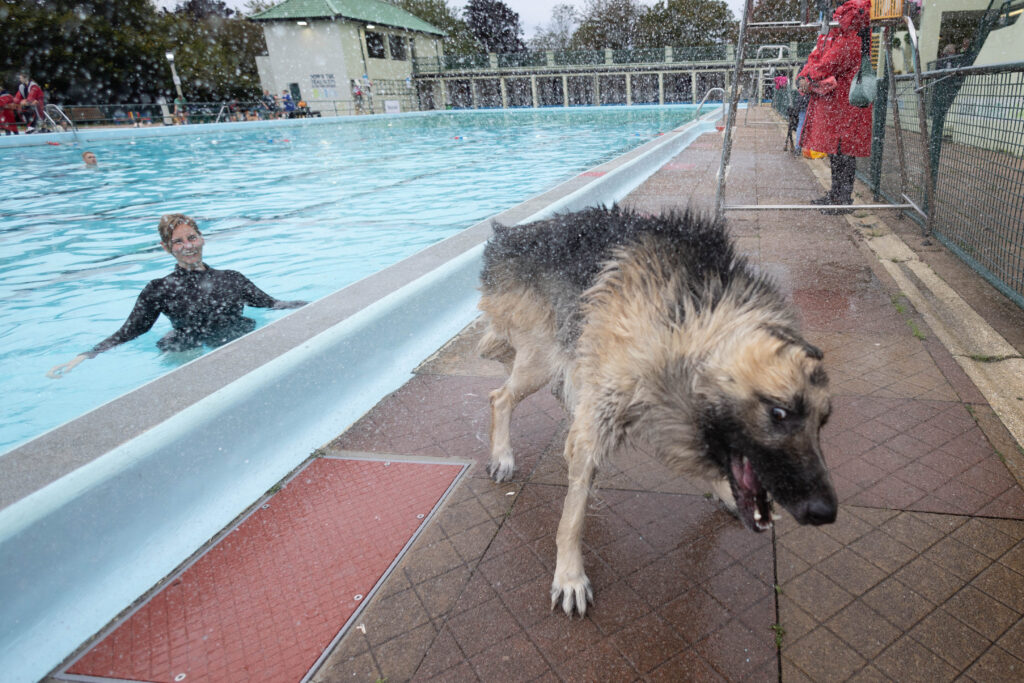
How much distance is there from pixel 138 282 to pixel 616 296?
786cm

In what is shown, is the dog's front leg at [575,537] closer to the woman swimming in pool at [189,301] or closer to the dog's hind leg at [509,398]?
the dog's hind leg at [509,398]

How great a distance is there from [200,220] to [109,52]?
3931 centimetres

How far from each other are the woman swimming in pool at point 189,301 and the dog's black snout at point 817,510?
196 inches

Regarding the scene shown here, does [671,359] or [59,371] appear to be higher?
[671,359]

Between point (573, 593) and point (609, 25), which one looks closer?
point (573, 593)

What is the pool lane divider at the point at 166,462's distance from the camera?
6.86ft

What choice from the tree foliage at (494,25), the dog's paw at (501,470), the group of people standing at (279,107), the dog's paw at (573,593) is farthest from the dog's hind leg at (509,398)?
the tree foliage at (494,25)

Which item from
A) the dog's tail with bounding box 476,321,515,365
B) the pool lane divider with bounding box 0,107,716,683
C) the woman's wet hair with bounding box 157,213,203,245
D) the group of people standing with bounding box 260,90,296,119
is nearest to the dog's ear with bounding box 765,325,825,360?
the dog's tail with bounding box 476,321,515,365

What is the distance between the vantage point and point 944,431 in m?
2.97

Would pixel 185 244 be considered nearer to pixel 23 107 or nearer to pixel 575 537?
pixel 575 537

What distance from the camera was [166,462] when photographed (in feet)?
8.41

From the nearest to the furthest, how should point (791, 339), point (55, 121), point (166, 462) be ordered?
point (791, 339), point (166, 462), point (55, 121)

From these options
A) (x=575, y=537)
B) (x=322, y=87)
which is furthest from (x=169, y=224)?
(x=322, y=87)

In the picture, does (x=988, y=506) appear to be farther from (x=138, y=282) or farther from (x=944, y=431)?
(x=138, y=282)
